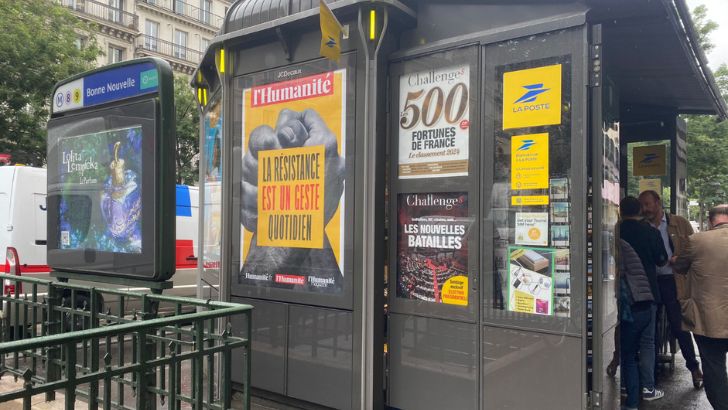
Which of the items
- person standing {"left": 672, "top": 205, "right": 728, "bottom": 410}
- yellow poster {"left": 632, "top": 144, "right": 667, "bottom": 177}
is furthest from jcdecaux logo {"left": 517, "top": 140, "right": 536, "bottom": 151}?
yellow poster {"left": 632, "top": 144, "right": 667, "bottom": 177}

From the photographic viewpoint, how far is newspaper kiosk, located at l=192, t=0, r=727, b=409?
11.9ft

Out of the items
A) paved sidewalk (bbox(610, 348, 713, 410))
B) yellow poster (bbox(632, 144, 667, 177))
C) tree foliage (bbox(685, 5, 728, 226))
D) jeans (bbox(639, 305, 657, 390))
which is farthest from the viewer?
tree foliage (bbox(685, 5, 728, 226))

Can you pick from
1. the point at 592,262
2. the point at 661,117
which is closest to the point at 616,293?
the point at 592,262

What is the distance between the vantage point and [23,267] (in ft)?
24.4

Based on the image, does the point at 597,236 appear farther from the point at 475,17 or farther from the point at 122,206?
the point at 122,206

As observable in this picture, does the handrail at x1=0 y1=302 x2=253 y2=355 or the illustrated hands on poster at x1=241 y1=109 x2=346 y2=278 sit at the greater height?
the illustrated hands on poster at x1=241 y1=109 x2=346 y2=278

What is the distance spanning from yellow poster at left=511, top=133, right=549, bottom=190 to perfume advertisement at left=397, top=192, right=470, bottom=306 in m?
0.41

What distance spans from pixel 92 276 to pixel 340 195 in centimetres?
194

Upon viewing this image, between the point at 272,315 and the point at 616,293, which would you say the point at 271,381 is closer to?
the point at 272,315

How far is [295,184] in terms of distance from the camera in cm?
472

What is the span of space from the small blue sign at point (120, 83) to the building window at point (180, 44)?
3850cm

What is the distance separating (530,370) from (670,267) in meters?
2.35

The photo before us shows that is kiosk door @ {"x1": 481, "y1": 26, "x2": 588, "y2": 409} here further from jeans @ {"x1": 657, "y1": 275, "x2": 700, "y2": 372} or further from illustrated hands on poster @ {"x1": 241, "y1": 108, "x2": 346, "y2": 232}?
jeans @ {"x1": 657, "y1": 275, "x2": 700, "y2": 372}

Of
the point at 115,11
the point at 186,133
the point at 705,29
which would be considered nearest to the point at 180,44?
the point at 115,11
